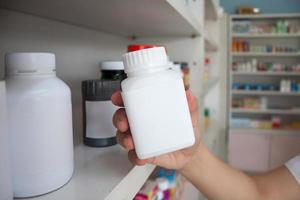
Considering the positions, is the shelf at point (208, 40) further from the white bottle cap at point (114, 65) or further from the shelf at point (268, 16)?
the shelf at point (268, 16)

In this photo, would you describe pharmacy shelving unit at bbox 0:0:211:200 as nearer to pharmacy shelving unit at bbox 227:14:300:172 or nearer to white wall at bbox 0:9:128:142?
white wall at bbox 0:9:128:142

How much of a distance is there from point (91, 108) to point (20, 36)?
0.24m

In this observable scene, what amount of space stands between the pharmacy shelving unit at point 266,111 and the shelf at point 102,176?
3145 mm

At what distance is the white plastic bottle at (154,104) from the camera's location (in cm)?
30

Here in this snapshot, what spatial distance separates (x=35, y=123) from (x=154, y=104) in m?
0.12

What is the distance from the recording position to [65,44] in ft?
2.47

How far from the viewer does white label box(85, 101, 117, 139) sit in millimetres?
478

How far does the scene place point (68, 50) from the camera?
2.53 ft

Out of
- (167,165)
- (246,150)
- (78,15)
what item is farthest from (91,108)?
(246,150)

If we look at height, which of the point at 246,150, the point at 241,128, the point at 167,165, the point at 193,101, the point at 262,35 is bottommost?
the point at 246,150

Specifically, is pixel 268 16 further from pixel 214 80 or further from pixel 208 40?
pixel 208 40

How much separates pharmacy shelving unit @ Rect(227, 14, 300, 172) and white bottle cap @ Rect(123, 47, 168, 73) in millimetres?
3241

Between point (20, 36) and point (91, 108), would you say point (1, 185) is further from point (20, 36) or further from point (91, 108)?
point (20, 36)

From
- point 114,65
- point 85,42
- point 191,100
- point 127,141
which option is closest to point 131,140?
point 127,141
